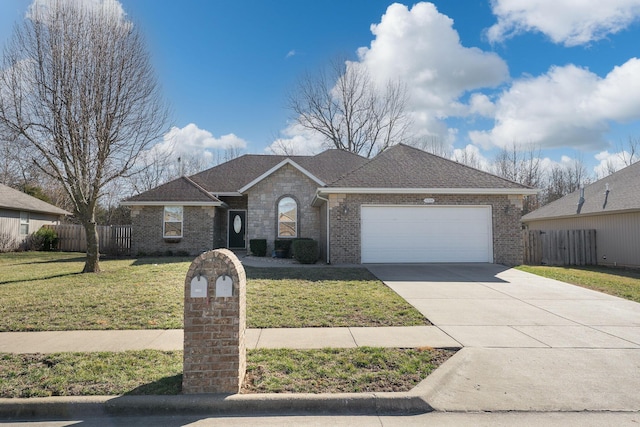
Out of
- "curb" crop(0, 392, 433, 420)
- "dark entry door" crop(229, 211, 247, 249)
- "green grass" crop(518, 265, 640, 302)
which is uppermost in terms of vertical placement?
"dark entry door" crop(229, 211, 247, 249)

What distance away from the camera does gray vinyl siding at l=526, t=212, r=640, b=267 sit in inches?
576

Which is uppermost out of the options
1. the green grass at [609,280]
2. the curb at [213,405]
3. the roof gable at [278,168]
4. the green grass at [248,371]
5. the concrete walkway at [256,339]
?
the roof gable at [278,168]

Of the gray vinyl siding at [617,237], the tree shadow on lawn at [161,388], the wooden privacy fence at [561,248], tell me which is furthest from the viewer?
the wooden privacy fence at [561,248]

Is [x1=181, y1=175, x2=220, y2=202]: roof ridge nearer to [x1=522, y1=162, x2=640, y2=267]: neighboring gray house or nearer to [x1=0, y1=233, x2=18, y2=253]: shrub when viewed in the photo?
[x1=0, y1=233, x2=18, y2=253]: shrub

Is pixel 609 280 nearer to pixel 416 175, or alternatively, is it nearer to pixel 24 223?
pixel 416 175

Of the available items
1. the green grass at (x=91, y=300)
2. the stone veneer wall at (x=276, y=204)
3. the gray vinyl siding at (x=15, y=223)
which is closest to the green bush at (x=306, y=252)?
the stone veneer wall at (x=276, y=204)

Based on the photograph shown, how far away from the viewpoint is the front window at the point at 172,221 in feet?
60.0

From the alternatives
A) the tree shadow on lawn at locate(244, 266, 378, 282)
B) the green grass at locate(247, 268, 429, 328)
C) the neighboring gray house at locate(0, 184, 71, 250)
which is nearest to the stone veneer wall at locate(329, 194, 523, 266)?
the tree shadow on lawn at locate(244, 266, 378, 282)

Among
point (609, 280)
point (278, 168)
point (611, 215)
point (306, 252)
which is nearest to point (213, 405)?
point (306, 252)

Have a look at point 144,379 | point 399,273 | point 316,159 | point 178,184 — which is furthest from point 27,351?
point 316,159

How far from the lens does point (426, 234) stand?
45.0 feet

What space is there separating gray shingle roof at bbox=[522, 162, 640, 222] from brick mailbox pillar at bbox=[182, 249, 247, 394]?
16766 millimetres

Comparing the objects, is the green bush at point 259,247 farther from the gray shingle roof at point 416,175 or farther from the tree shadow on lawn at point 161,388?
the tree shadow on lawn at point 161,388

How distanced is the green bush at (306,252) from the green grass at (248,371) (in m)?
9.30
